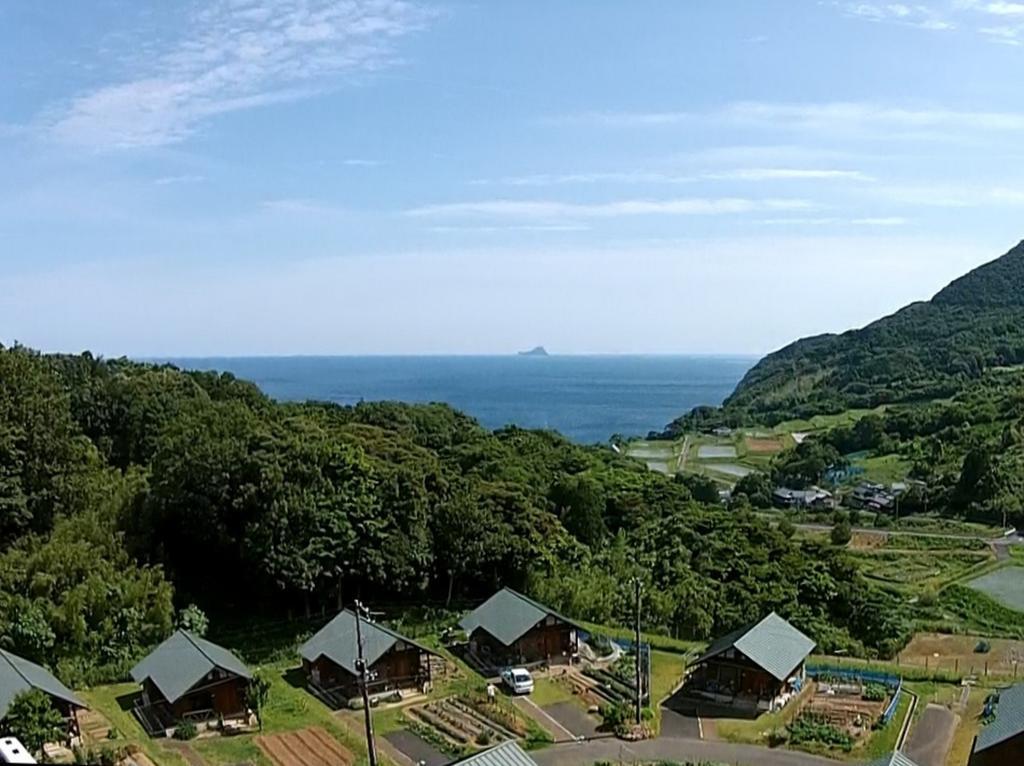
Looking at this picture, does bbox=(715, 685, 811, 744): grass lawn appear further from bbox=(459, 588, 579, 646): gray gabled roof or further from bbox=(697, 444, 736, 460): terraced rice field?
bbox=(697, 444, 736, 460): terraced rice field

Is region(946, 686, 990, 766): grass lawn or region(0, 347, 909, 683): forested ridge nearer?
region(946, 686, 990, 766): grass lawn

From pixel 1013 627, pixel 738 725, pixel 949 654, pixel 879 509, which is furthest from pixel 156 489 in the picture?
pixel 879 509

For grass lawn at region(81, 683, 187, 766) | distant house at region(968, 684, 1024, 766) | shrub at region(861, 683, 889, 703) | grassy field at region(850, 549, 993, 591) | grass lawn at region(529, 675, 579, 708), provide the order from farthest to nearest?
grassy field at region(850, 549, 993, 591)
grass lawn at region(529, 675, 579, 708)
shrub at region(861, 683, 889, 703)
grass lawn at region(81, 683, 187, 766)
distant house at region(968, 684, 1024, 766)

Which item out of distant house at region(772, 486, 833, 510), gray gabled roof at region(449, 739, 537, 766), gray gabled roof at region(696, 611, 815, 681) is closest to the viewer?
gray gabled roof at region(449, 739, 537, 766)

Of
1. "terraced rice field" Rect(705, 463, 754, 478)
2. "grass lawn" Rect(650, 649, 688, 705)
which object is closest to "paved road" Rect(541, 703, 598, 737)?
"grass lawn" Rect(650, 649, 688, 705)

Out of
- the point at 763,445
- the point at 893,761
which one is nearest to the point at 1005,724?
the point at 893,761

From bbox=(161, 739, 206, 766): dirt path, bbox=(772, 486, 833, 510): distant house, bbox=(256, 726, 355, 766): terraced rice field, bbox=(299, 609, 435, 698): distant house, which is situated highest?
bbox=(299, 609, 435, 698): distant house

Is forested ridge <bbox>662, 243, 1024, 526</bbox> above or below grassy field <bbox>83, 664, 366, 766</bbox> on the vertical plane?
above

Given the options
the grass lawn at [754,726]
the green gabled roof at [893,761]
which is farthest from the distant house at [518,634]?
the green gabled roof at [893,761]

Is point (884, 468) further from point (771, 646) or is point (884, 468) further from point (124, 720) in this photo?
point (124, 720)

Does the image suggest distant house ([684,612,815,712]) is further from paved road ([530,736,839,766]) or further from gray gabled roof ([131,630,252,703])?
gray gabled roof ([131,630,252,703])
